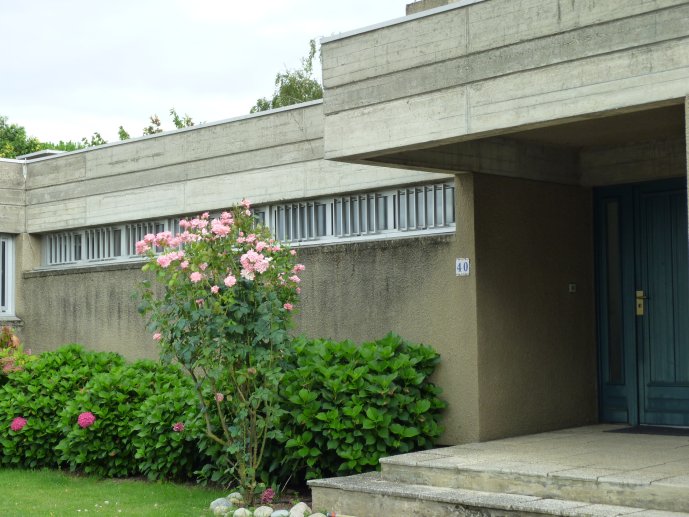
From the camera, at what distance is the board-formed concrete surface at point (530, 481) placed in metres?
7.07

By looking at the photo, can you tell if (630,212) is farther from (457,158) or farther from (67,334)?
(67,334)

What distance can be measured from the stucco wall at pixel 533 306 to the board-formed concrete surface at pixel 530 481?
0.65 m

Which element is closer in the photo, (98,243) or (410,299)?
(410,299)

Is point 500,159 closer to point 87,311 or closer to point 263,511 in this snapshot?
point 263,511

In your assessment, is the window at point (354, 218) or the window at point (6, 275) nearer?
the window at point (354, 218)

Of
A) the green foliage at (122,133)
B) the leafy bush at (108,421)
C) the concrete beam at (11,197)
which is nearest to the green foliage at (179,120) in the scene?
the green foliage at (122,133)

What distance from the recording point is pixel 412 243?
1035 cm

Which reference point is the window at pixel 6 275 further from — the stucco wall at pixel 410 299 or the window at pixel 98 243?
the stucco wall at pixel 410 299

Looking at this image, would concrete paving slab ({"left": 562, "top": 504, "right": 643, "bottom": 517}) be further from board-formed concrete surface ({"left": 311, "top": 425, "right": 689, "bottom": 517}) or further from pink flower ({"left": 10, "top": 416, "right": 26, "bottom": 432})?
pink flower ({"left": 10, "top": 416, "right": 26, "bottom": 432})

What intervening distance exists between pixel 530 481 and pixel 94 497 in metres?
4.38

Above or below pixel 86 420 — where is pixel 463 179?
above

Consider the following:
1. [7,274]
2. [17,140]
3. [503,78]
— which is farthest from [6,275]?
[17,140]

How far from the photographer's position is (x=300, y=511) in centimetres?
845

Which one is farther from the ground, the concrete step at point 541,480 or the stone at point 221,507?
the concrete step at point 541,480
